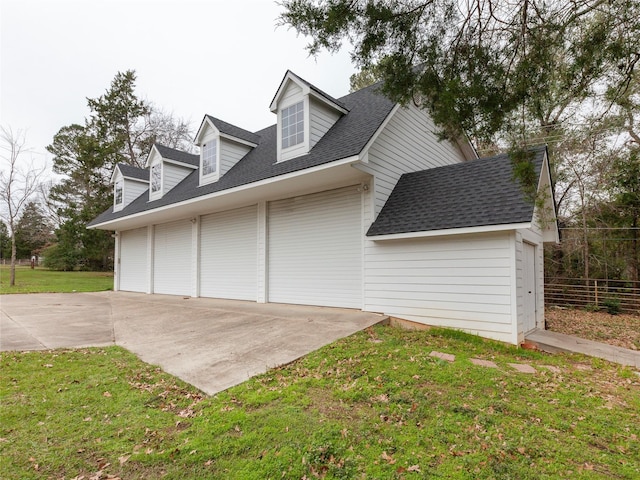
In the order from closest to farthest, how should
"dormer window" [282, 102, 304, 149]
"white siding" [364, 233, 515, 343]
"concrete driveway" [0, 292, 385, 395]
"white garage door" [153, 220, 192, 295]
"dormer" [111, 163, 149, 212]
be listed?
"concrete driveway" [0, 292, 385, 395] → "white siding" [364, 233, 515, 343] → "dormer window" [282, 102, 304, 149] → "white garage door" [153, 220, 192, 295] → "dormer" [111, 163, 149, 212]

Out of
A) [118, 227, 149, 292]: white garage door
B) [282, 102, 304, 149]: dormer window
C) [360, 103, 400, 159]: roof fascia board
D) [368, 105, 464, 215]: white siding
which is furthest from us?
[118, 227, 149, 292]: white garage door

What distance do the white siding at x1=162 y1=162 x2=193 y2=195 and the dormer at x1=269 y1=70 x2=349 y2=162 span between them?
280 inches

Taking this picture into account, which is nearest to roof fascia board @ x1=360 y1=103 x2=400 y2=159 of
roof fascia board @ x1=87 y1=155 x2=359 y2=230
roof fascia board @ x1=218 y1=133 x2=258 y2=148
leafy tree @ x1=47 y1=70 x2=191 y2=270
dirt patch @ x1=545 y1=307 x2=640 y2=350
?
roof fascia board @ x1=87 y1=155 x2=359 y2=230

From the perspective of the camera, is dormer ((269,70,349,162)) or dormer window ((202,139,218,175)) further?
dormer window ((202,139,218,175))

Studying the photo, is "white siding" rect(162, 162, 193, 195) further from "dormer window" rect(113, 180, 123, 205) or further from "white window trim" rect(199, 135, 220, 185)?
"dormer window" rect(113, 180, 123, 205)

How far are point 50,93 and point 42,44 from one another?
640 cm

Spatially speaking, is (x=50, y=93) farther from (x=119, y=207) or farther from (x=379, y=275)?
(x=379, y=275)

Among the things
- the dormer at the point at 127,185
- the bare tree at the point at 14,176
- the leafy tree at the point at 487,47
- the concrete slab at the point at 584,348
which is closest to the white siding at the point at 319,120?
the leafy tree at the point at 487,47

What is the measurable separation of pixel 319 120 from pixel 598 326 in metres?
9.88

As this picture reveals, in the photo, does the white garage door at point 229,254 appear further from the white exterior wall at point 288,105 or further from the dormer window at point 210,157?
the white exterior wall at point 288,105

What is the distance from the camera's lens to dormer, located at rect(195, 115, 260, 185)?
36.1 ft

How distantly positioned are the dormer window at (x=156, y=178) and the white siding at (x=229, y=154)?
457 centimetres

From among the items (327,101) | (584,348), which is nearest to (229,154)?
(327,101)

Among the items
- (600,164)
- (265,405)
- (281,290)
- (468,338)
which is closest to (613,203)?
(600,164)
